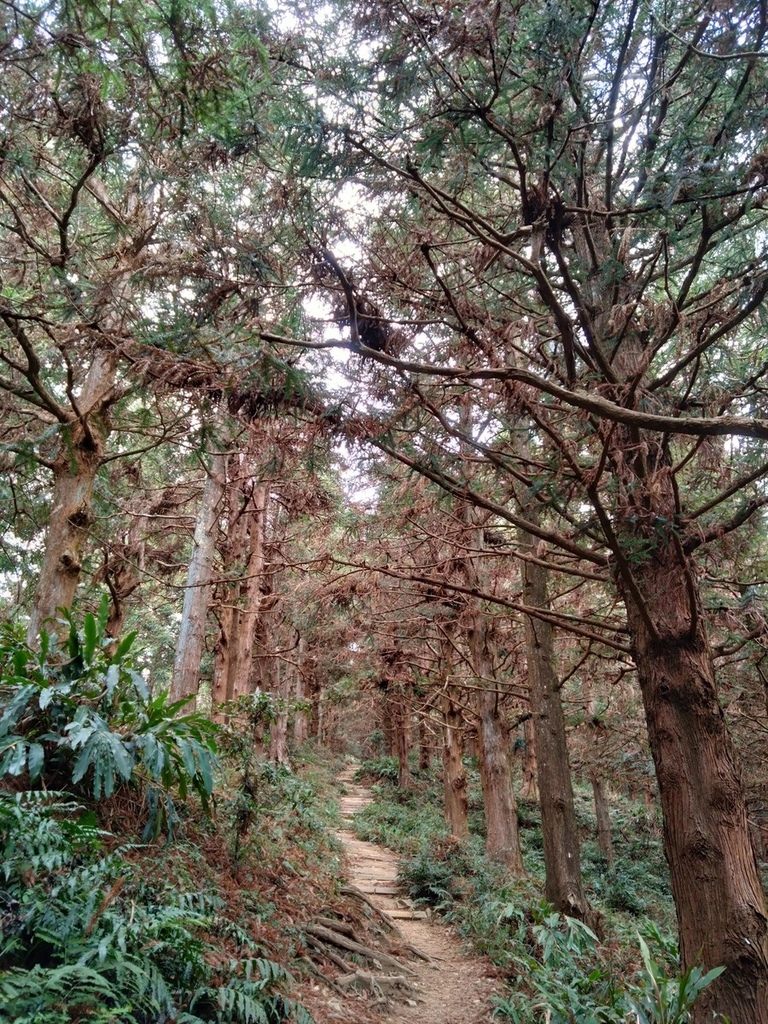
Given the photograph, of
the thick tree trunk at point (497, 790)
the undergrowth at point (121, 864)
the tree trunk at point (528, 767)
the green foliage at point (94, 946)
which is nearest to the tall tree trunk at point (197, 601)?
the undergrowth at point (121, 864)

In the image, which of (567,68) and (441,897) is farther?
(441,897)

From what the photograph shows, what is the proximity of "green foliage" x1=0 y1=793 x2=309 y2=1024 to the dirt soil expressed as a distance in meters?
1.30

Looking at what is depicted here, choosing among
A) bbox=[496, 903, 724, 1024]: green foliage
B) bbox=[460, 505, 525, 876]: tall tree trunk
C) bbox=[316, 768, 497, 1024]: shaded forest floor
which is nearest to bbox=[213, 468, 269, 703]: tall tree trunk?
bbox=[460, 505, 525, 876]: tall tree trunk

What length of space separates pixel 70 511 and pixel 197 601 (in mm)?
3156

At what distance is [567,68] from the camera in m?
3.53

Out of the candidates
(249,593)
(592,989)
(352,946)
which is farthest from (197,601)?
(592,989)

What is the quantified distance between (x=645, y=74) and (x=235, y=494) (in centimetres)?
950

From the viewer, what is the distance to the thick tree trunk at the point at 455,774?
13.9m

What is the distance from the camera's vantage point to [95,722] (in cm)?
448

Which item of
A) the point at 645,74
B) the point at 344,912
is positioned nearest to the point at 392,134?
the point at 645,74

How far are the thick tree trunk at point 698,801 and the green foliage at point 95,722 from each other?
345cm

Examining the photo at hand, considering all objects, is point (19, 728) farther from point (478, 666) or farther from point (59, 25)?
point (478, 666)

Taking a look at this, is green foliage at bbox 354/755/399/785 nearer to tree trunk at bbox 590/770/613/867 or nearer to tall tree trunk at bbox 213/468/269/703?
tree trunk at bbox 590/770/613/867

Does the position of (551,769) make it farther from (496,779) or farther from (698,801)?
(698,801)
